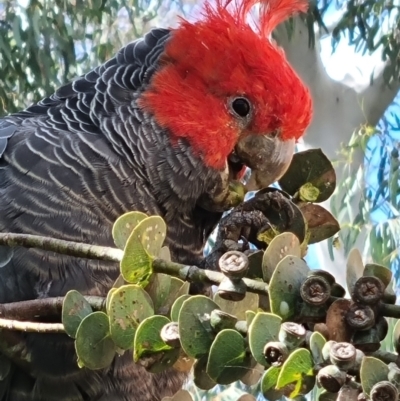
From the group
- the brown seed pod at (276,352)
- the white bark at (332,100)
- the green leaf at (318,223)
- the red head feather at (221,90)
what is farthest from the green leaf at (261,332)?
the white bark at (332,100)

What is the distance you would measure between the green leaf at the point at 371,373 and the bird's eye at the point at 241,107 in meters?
0.74

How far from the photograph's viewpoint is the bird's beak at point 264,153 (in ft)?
3.66

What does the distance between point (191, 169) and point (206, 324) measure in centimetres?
59

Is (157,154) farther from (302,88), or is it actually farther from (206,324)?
(206,324)

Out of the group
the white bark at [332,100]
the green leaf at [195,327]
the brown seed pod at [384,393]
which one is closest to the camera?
the brown seed pod at [384,393]

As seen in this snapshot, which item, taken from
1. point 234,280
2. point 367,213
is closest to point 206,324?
point 234,280

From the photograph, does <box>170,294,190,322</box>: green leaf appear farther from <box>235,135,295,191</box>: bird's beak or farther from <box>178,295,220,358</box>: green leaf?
<box>235,135,295,191</box>: bird's beak

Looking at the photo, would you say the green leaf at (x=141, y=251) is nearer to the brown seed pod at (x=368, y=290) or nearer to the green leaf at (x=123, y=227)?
the green leaf at (x=123, y=227)

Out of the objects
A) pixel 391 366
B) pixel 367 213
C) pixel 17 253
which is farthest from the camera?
pixel 367 213

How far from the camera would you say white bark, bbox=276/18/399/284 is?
271 cm

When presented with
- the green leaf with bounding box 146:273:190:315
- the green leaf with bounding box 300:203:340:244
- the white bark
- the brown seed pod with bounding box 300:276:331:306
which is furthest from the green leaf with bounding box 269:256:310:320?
the white bark

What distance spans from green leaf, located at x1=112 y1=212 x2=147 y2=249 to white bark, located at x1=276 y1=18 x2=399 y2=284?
216cm

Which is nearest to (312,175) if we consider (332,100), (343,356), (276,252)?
(276,252)

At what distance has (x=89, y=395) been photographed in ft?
3.31
